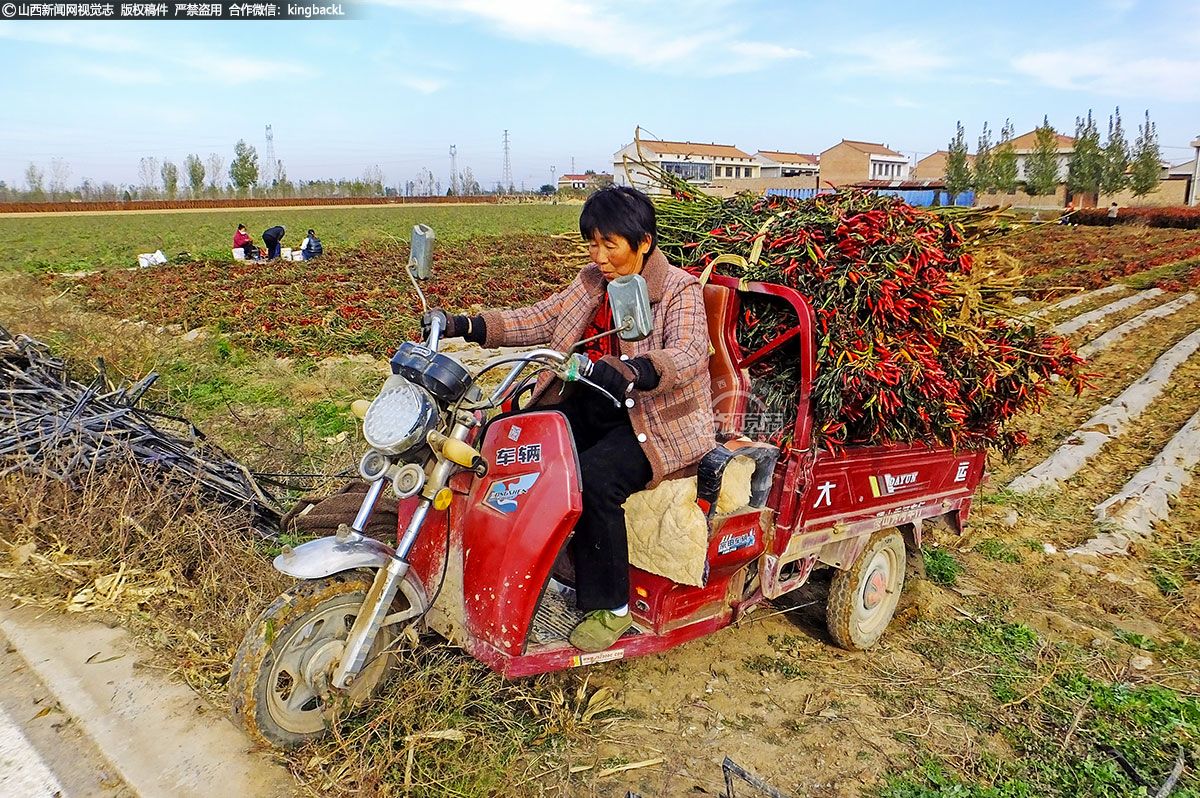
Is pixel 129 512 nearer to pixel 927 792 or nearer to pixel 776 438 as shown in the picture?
pixel 776 438

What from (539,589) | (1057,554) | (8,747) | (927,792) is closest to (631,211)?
(539,589)

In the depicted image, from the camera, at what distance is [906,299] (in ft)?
11.5

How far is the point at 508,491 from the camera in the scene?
2730 millimetres

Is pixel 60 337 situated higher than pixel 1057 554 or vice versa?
pixel 60 337

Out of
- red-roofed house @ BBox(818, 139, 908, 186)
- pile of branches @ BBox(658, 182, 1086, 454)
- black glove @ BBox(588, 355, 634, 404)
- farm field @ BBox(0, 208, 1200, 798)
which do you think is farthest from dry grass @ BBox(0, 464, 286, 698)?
red-roofed house @ BBox(818, 139, 908, 186)

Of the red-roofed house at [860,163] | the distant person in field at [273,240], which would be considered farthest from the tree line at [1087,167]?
the distant person in field at [273,240]

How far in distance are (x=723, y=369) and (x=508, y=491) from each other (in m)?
1.24

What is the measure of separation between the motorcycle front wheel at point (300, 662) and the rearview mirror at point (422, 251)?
3.44 feet

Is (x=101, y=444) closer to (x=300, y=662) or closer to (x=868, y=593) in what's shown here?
(x=300, y=662)

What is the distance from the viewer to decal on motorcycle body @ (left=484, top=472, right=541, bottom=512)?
2709 mm

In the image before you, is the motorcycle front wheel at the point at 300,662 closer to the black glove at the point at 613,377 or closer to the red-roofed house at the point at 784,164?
the black glove at the point at 613,377

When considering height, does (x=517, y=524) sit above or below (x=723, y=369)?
below

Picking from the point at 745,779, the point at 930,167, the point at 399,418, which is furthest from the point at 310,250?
the point at 930,167

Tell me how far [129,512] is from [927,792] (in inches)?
144
